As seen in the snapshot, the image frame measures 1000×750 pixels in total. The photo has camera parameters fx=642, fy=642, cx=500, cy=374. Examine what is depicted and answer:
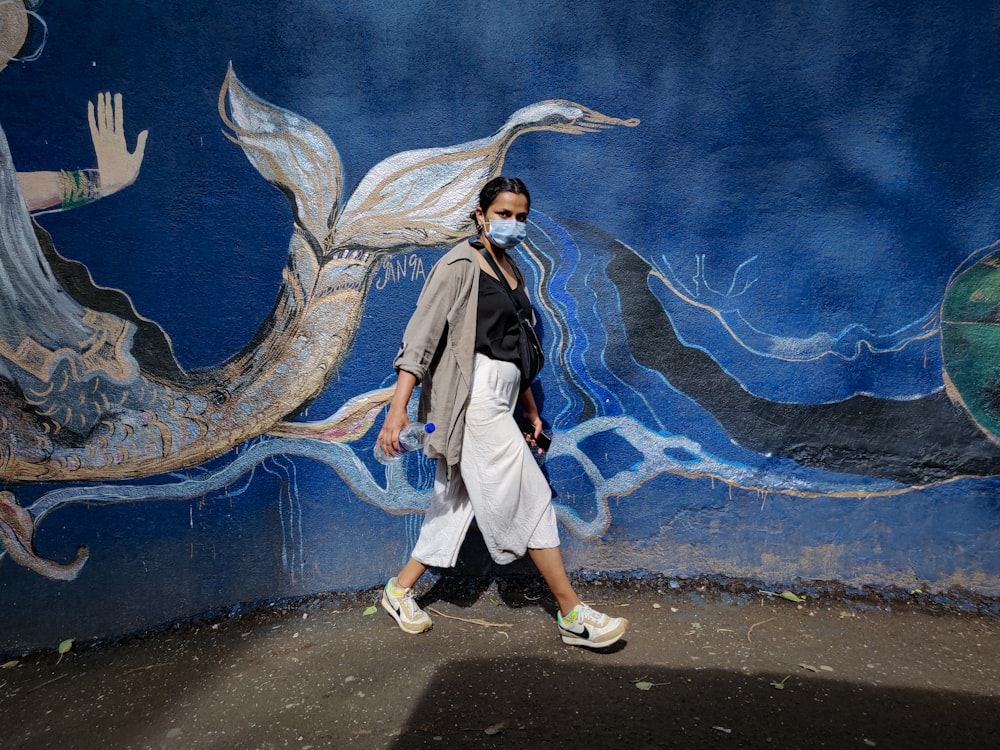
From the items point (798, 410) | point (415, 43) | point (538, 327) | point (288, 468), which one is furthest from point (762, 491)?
point (415, 43)

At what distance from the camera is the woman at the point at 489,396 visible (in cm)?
229

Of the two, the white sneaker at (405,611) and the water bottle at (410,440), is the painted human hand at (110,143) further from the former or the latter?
the white sneaker at (405,611)

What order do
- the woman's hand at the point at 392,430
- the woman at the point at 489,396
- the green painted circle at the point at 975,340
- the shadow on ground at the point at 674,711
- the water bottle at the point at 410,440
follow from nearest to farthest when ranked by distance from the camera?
Answer: the shadow on ground at the point at 674,711 → the woman's hand at the point at 392,430 → the woman at the point at 489,396 → the water bottle at the point at 410,440 → the green painted circle at the point at 975,340

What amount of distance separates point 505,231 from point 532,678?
160cm

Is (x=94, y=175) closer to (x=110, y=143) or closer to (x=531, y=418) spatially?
(x=110, y=143)

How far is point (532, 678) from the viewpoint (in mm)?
2277

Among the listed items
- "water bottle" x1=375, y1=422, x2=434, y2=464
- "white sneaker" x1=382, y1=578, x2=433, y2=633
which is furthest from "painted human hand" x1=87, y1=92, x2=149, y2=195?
"white sneaker" x1=382, y1=578, x2=433, y2=633

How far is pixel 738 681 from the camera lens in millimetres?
2262

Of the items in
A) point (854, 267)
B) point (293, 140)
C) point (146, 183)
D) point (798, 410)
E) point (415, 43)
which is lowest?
point (798, 410)

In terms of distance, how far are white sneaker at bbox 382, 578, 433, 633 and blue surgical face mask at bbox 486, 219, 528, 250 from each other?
1400 mm

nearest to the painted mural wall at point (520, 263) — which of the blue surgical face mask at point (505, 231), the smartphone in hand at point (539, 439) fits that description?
the smartphone in hand at point (539, 439)

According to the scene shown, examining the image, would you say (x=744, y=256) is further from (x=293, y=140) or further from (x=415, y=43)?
(x=293, y=140)

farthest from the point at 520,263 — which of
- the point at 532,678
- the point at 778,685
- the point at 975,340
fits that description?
the point at 975,340

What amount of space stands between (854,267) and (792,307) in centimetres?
31
